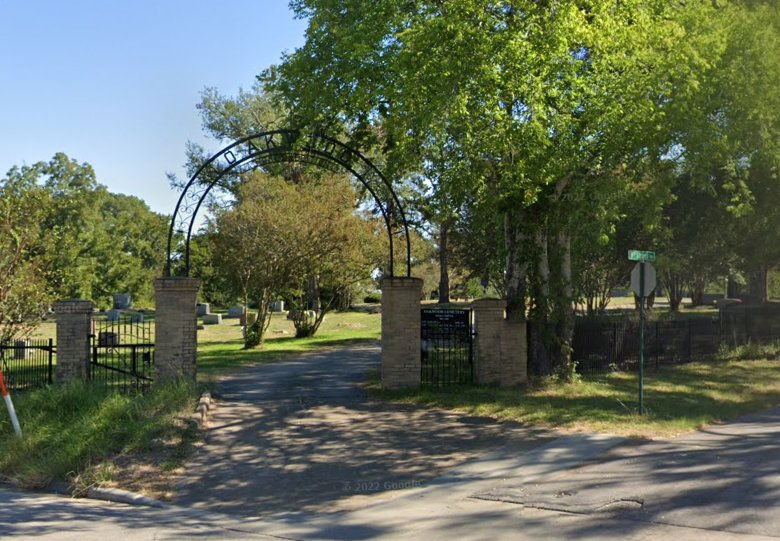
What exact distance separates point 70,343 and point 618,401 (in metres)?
11.0

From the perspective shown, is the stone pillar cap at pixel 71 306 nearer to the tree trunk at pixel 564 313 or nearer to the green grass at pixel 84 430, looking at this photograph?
the green grass at pixel 84 430

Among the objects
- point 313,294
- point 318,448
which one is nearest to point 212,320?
point 313,294

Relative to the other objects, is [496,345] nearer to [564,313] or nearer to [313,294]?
[564,313]

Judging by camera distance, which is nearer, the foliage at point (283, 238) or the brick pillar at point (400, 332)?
the brick pillar at point (400, 332)

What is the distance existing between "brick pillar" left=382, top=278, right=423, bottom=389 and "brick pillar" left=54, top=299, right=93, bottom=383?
6016 mm

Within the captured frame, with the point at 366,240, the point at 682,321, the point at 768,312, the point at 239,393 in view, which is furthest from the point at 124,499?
the point at 768,312

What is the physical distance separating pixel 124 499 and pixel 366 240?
22682 millimetres

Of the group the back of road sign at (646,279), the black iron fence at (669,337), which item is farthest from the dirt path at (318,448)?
the black iron fence at (669,337)

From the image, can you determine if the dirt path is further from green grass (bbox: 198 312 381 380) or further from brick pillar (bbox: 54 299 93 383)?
green grass (bbox: 198 312 381 380)

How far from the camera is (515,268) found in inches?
659

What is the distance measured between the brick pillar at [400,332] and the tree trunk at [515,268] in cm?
232

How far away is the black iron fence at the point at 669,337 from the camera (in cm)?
2022

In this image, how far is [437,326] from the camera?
17.2m

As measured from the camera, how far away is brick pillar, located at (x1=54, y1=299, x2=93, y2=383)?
47.6ft
